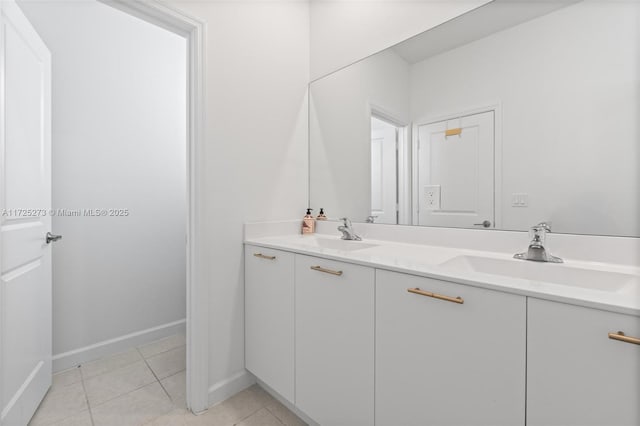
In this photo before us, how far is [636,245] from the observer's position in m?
0.96

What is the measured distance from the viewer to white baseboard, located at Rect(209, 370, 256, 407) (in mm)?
1504

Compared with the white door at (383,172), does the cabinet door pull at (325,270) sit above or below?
below

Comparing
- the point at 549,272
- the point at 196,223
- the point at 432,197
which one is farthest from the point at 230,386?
the point at 549,272

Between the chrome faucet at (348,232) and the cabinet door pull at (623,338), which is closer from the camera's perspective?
the cabinet door pull at (623,338)

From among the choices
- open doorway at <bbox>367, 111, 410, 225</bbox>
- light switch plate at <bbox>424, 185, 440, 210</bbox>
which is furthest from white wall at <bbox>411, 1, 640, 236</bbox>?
open doorway at <bbox>367, 111, 410, 225</bbox>

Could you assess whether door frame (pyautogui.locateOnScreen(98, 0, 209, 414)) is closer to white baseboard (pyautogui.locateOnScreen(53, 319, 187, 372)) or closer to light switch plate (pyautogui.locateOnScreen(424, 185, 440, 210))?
→ white baseboard (pyautogui.locateOnScreen(53, 319, 187, 372))

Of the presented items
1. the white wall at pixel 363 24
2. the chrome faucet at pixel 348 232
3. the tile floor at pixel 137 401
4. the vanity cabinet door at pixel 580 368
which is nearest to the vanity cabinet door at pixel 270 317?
the tile floor at pixel 137 401

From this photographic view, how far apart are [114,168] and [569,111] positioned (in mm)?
2516

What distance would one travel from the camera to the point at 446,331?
0.86 m

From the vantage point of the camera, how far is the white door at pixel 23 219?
115cm

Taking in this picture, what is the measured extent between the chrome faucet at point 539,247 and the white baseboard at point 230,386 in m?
1.49

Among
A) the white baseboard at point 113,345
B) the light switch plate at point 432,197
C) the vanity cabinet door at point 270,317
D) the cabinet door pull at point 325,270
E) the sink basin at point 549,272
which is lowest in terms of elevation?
the white baseboard at point 113,345

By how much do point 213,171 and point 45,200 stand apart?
88 cm

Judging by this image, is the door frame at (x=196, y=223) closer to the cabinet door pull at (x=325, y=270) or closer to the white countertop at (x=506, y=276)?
the white countertop at (x=506, y=276)
